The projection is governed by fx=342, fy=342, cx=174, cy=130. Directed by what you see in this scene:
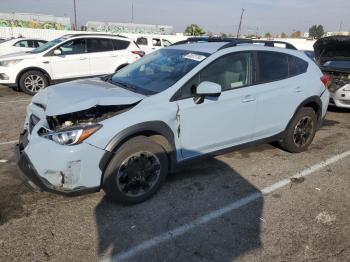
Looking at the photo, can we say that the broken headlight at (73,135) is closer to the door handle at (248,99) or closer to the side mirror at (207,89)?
the side mirror at (207,89)

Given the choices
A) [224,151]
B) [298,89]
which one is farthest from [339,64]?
[224,151]

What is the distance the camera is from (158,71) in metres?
4.26

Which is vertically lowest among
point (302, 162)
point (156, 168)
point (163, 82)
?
point (302, 162)

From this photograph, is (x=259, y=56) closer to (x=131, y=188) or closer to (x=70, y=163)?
(x=131, y=188)

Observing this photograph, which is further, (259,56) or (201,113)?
(259,56)

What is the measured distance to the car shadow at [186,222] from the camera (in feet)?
9.78

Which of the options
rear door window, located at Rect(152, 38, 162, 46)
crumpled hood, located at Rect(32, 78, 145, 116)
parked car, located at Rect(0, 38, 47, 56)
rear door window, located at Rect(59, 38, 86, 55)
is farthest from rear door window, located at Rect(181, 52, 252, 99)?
rear door window, located at Rect(152, 38, 162, 46)

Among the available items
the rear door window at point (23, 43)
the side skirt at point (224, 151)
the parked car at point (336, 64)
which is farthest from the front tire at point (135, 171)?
the rear door window at point (23, 43)

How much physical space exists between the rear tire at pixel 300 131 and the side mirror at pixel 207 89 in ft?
6.07

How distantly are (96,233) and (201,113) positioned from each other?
1.68 meters

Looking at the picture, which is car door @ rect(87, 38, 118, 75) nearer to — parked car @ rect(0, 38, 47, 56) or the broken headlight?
parked car @ rect(0, 38, 47, 56)

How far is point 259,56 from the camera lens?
14.9 ft

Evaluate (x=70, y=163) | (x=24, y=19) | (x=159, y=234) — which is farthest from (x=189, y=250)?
(x=24, y=19)

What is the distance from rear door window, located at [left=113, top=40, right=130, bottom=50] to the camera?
35.4ft
